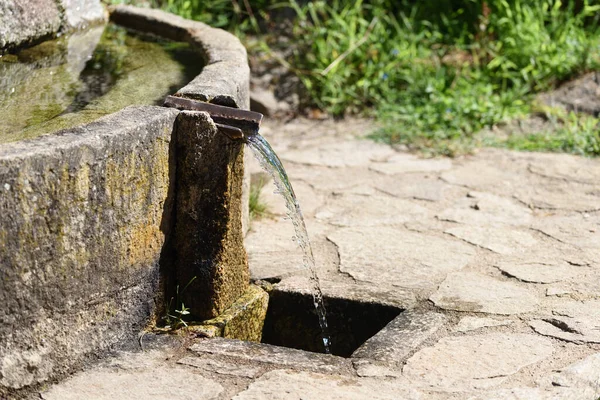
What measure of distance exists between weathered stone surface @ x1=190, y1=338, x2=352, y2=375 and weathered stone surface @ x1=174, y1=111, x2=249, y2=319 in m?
0.18

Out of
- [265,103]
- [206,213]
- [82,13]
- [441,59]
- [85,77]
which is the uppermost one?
[82,13]

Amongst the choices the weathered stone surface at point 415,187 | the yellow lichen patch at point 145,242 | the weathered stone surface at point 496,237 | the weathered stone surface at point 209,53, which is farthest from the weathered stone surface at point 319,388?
the weathered stone surface at point 415,187

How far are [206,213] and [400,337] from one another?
0.64m

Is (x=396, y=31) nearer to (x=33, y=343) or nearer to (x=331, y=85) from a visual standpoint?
(x=331, y=85)

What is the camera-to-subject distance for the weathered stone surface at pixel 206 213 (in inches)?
101

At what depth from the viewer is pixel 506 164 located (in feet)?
14.1

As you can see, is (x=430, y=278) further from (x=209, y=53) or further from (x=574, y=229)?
(x=209, y=53)

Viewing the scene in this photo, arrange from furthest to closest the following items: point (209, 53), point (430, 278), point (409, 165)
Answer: point (409, 165) → point (209, 53) → point (430, 278)

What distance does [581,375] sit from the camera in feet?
→ 7.73

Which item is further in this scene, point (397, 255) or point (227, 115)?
point (397, 255)

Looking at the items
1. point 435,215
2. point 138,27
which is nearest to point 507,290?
point 435,215

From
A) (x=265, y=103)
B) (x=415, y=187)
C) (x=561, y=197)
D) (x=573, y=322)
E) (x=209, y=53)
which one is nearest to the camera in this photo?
(x=573, y=322)

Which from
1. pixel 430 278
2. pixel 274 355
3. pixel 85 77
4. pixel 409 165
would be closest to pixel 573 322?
pixel 430 278

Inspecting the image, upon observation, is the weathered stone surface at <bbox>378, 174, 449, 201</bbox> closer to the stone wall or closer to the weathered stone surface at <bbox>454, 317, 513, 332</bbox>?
the weathered stone surface at <bbox>454, 317, 513, 332</bbox>
